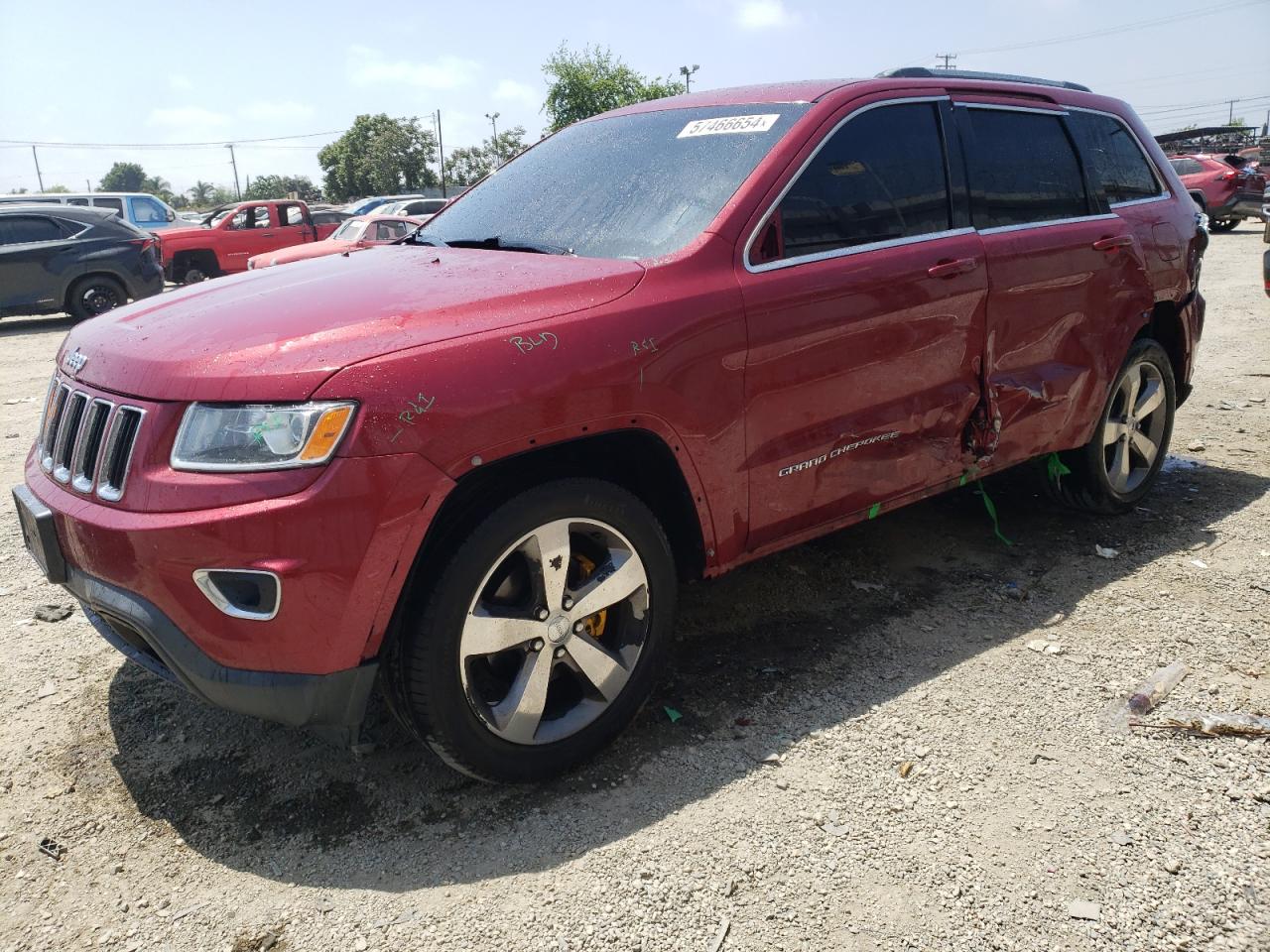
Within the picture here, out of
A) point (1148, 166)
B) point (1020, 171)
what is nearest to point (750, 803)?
point (1020, 171)

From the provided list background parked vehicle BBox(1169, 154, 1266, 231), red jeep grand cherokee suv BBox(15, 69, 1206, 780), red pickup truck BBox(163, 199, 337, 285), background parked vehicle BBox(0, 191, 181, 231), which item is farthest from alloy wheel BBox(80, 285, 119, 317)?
background parked vehicle BBox(1169, 154, 1266, 231)

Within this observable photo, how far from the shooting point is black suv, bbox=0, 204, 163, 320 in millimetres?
13125

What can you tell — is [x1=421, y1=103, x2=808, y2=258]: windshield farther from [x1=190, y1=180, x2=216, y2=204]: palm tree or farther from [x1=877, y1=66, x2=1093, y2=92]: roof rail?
[x1=190, y1=180, x2=216, y2=204]: palm tree

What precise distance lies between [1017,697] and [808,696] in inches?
26.8

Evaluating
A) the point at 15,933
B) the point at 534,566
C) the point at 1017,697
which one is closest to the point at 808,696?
the point at 1017,697

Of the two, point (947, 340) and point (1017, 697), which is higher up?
point (947, 340)

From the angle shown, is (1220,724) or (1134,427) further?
(1134,427)

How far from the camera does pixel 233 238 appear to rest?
19.3m

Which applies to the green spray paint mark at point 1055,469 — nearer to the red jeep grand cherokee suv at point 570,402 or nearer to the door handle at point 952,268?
the red jeep grand cherokee suv at point 570,402

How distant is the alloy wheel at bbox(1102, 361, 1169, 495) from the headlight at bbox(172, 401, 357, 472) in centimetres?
363

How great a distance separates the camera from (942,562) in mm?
4363

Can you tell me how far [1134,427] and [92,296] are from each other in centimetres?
1359

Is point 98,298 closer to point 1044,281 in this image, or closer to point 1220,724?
point 1044,281

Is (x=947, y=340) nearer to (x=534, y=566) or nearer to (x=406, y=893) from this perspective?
(x=534, y=566)
